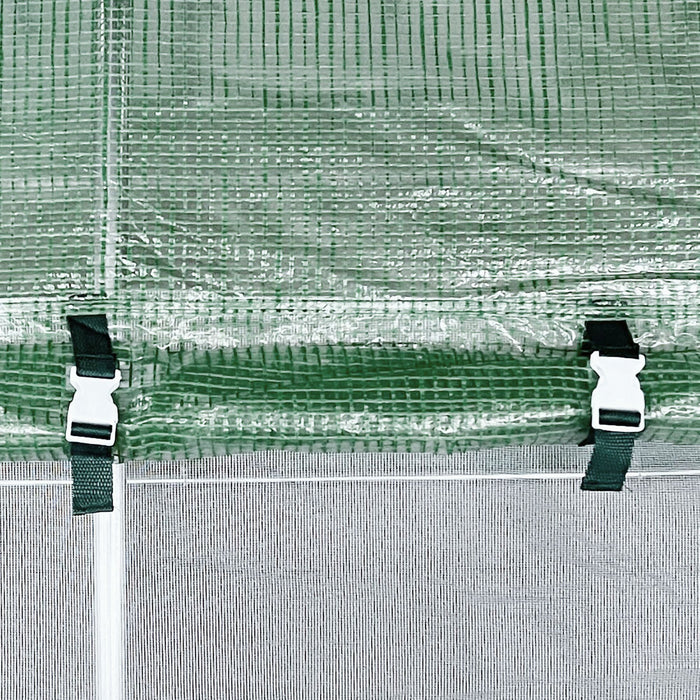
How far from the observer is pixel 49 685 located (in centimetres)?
62

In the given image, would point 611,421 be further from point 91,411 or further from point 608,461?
point 91,411

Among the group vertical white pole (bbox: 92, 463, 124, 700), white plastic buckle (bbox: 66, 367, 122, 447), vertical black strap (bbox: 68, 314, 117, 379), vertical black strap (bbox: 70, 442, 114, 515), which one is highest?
vertical black strap (bbox: 68, 314, 117, 379)

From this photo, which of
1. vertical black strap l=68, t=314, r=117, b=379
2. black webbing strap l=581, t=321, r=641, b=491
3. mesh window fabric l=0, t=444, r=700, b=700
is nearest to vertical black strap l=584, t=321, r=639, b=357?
black webbing strap l=581, t=321, r=641, b=491

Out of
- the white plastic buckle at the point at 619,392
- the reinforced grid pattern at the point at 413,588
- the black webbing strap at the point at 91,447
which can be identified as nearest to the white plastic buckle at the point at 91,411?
the black webbing strap at the point at 91,447

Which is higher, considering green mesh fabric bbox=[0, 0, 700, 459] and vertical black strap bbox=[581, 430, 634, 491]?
green mesh fabric bbox=[0, 0, 700, 459]

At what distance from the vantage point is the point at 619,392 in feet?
1.75

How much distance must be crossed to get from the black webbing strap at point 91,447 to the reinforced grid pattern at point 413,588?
2.7 inches

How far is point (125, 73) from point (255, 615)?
503 millimetres

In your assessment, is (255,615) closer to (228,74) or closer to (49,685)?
(49,685)

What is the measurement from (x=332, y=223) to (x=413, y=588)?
1.16ft

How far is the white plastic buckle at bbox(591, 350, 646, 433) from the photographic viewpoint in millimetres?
532

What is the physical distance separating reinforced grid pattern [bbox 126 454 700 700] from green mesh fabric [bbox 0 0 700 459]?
0.11 m

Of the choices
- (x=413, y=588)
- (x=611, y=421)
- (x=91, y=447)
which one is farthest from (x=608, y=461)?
(x=91, y=447)

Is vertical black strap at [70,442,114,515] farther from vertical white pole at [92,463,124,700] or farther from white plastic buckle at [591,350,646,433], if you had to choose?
white plastic buckle at [591,350,646,433]
